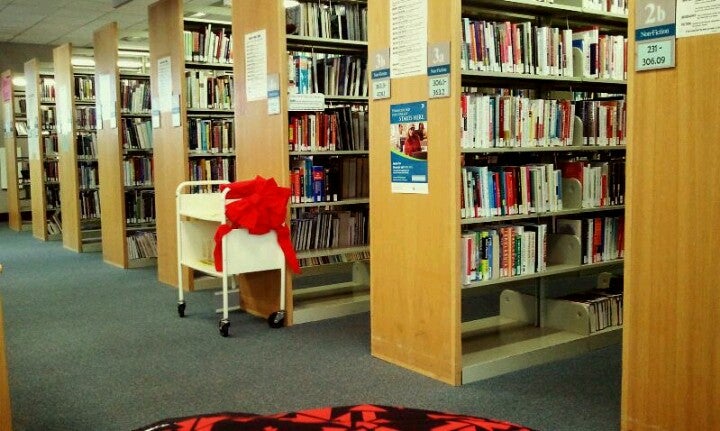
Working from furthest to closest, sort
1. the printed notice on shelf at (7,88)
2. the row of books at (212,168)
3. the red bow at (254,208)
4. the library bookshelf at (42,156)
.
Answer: the printed notice on shelf at (7,88) < the library bookshelf at (42,156) < the row of books at (212,168) < the red bow at (254,208)

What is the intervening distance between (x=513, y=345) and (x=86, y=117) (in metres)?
7.14

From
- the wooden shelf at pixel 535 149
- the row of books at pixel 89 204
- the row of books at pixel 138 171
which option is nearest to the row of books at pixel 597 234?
the wooden shelf at pixel 535 149

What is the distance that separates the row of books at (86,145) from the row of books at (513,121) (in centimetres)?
656

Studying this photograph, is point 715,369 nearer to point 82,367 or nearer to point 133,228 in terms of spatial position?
point 82,367

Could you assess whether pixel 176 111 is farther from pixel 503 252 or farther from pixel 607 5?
pixel 607 5

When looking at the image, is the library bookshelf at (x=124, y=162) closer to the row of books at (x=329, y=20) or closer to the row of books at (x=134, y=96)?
the row of books at (x=134, y=96)

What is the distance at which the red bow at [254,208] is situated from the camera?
4.67 meters

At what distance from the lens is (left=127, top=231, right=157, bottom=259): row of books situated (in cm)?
771

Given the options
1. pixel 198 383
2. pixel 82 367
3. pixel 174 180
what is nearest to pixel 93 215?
pixel 174 180

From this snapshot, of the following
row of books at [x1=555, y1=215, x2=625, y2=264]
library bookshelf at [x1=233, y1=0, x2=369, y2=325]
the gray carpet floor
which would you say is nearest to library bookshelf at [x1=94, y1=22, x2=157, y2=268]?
the gray carpet floor

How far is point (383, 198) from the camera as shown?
4.12 metres

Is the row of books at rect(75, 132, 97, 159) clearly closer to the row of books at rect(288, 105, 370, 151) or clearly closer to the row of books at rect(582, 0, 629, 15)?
the row of books at rect(288, 105, 370, 151)

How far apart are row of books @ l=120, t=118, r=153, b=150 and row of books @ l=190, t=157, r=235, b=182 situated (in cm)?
141

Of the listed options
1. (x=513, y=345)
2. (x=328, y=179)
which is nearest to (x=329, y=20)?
(x=328, y=179)
